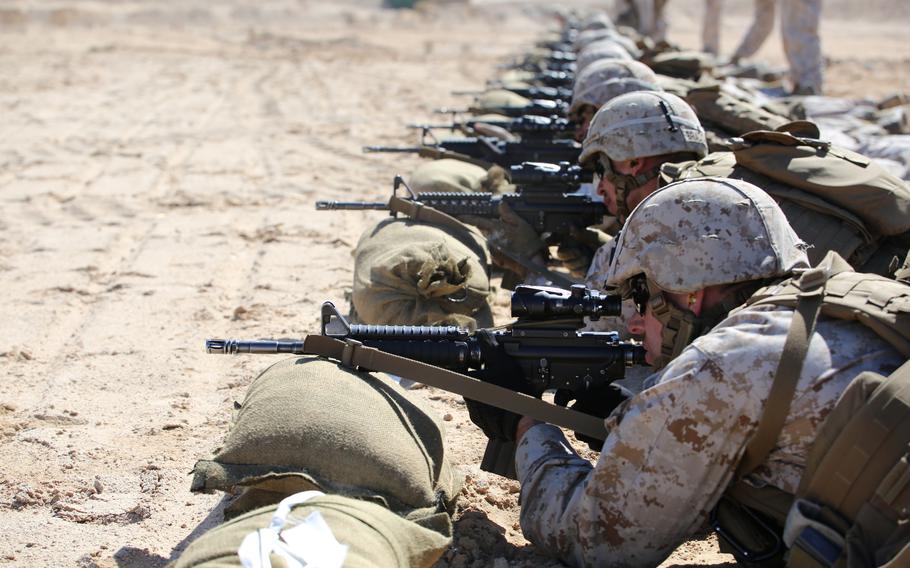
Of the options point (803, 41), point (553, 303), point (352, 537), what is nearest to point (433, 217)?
point (553, 303)

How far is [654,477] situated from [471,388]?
2.46 ft

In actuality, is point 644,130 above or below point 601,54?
above

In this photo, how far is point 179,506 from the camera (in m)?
3.65

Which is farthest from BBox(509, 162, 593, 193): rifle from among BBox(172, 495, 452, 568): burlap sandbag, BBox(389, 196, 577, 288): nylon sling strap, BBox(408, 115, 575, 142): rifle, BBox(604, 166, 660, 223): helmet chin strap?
BBox(172, 495, 452, 568): burlap sandbag

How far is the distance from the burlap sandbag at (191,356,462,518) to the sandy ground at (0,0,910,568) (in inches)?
13.3

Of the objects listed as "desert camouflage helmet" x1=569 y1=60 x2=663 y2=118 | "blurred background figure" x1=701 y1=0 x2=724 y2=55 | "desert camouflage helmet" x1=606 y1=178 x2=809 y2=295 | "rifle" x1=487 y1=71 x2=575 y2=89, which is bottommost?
"blurred background figure" x1=701 y1=0 x2=724 y2=55

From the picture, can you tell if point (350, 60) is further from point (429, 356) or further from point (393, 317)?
point (429, 356)

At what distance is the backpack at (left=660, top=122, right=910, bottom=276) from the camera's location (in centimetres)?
423

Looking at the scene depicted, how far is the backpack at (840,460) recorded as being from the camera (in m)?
2.40

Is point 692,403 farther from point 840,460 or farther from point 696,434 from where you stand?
point 840,460

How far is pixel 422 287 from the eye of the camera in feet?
16.0

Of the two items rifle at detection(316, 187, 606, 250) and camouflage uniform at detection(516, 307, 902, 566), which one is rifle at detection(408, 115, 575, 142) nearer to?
rifle at detection(316, 187, 606, 250)

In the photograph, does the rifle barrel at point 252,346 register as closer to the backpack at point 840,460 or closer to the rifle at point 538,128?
the backpack at point 840,460

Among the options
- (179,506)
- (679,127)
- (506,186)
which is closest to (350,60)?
(506,186)
